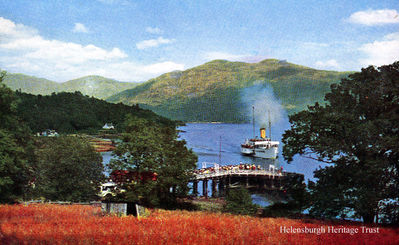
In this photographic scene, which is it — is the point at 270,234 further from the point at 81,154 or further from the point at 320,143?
the point at 81,154


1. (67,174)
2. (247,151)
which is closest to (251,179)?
(247,151)

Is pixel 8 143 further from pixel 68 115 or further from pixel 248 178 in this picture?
pixel 68 115

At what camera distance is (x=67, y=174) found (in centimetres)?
3712

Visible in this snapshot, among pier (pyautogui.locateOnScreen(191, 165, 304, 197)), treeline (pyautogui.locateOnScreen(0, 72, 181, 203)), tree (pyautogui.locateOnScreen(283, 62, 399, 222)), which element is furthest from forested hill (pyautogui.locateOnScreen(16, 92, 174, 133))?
tree (pyautogui.locateOnScreen(283, 62, 399, 222))

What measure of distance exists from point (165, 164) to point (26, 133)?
1342 cm

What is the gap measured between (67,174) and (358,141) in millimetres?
30748

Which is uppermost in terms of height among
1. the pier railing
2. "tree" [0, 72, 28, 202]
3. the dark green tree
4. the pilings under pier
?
"tree" [0, 72, 28, 202]

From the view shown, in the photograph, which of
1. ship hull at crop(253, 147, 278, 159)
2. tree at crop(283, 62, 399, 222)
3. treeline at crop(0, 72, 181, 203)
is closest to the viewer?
tree at crop(283, 62, 399, 222)

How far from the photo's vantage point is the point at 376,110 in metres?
18.9

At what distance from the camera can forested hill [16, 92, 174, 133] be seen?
122812 millimetres

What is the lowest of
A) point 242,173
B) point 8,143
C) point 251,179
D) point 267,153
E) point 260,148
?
point 251,179

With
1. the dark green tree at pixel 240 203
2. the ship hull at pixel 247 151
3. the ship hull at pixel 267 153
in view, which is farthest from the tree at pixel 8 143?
the ship hull at pixel 267 153

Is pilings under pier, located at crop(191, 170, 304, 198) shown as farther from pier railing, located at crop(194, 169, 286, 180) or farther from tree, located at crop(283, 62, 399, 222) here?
tree, located at crop(283, 62, 399, 222)

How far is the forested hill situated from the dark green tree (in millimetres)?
85501
